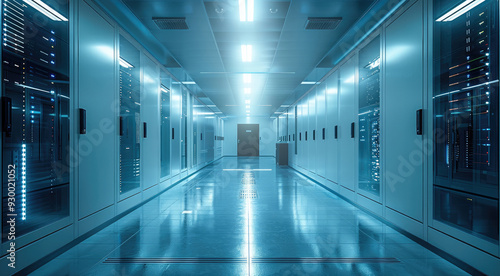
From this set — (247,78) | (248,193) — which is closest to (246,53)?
(247,78)

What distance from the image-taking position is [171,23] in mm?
3744

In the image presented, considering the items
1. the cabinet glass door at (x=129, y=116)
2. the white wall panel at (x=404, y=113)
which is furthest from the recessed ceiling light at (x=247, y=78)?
the white wall panel at (x=404, y=113)

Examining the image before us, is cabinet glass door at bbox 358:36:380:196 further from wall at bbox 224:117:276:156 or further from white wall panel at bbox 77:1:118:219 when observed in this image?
wall at bbox 224:117:276:156

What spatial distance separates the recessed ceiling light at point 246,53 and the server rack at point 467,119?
117 inches

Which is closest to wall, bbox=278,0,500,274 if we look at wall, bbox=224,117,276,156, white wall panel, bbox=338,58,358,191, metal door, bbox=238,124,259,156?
white wall panel, bbox=338,58,358,191

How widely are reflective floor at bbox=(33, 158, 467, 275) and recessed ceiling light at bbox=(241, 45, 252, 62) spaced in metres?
2.88

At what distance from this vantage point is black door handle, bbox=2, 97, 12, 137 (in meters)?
1.96

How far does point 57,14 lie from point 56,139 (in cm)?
125

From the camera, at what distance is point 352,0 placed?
3186mm

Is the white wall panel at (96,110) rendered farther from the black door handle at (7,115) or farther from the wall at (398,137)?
the wall at (398,137)

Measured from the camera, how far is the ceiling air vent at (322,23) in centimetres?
362

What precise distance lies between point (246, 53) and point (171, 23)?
1.75 m

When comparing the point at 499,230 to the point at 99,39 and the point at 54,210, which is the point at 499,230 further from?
the point at 99,39

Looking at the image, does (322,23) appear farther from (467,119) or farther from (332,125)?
(332,125)
